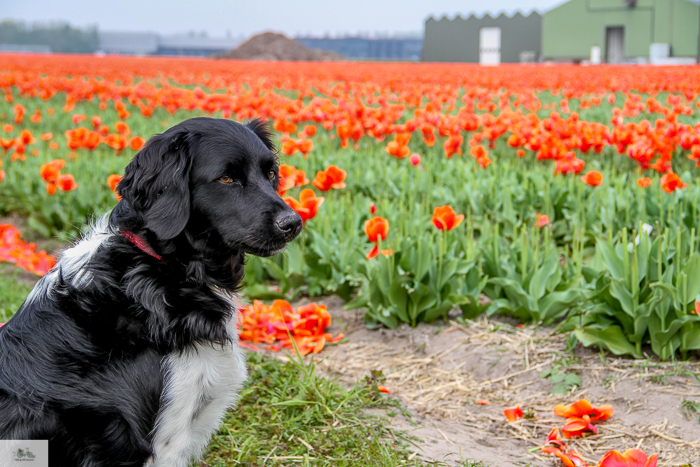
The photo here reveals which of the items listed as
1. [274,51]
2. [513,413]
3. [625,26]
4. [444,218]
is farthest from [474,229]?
[274,51]

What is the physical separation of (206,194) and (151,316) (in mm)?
473

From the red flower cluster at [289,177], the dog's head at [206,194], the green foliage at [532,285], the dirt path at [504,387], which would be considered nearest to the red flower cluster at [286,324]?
the dirt path at [504,387]

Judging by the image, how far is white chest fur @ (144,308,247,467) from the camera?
205 centimetres

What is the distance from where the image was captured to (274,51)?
61188 millimetres

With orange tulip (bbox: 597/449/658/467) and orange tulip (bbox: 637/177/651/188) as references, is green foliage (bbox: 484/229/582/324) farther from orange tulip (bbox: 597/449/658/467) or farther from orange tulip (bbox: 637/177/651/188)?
orange tulip (bbox: 597/449/658/467)

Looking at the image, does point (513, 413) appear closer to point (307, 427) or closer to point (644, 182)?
point (307, 427)

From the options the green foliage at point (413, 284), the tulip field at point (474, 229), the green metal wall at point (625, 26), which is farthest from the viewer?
the green metal wall at point (625, 26)

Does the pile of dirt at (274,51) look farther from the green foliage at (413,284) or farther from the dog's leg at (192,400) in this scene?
the dog's leg at (192,400)

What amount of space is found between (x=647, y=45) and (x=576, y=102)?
3763 cm

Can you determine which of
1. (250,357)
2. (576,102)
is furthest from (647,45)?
(250,357)

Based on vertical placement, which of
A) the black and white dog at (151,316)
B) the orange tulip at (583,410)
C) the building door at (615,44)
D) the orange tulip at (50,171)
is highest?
the building door at (615,44)

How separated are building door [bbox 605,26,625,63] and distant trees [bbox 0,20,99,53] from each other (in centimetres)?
9750

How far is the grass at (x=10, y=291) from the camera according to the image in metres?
4.01

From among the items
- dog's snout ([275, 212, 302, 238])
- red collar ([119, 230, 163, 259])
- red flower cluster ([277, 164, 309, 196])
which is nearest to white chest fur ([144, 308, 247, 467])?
red collar ([119, 230, 163, 259])
